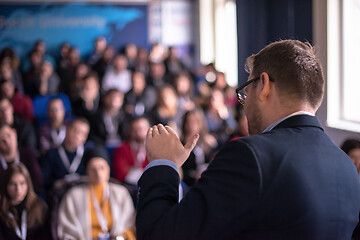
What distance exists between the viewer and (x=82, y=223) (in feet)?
11.0

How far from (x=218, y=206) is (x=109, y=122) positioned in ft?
14.0

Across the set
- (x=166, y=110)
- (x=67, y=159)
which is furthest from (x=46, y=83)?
(x=67, y=159)

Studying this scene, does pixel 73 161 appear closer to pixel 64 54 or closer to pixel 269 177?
pixel 269 177

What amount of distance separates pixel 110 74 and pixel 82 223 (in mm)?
4599

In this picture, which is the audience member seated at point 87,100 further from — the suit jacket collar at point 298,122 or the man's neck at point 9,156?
the suit jacket collar at point 298,122

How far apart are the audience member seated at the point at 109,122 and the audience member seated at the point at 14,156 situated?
972 millimetres

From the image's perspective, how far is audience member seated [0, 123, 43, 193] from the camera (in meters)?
3.87

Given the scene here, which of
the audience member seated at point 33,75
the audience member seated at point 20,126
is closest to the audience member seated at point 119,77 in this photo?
the audience member seated at point 33,75

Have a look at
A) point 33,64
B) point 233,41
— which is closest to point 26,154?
point 33,64

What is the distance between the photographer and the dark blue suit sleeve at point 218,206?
83 cm

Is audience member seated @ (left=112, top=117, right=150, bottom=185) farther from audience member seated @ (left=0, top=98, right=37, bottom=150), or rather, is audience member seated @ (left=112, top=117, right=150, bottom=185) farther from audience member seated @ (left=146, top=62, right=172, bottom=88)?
audience member seated @ (left=146, top=62, right=172, bottom=88)

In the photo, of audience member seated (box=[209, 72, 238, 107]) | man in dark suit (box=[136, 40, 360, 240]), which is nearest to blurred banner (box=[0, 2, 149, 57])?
audience member seated (box=[209, 72, 238, 107])

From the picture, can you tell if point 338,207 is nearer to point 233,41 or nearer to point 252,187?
point 252,187

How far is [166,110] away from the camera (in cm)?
503
